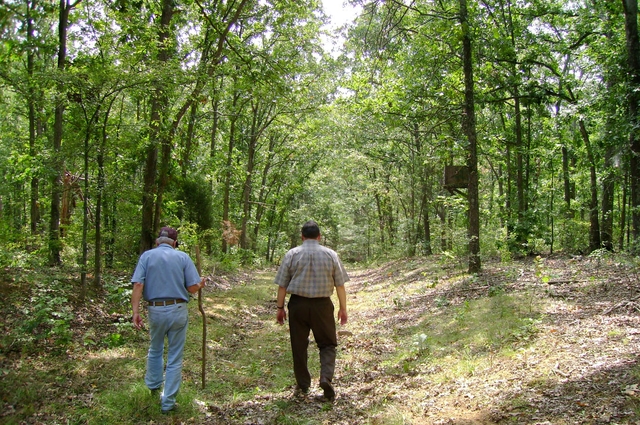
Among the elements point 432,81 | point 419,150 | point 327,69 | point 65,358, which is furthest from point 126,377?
point 327,69

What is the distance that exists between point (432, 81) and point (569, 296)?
749cm

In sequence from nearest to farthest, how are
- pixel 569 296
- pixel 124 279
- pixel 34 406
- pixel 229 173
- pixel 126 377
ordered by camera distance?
pixel 34 406 → pixel 126 377 → pixel 569 296 → pixel 124 279 → pixel 229 173

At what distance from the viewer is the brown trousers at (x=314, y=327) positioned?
5.54 m

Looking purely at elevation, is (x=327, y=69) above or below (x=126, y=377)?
above

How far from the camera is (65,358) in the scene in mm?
6297

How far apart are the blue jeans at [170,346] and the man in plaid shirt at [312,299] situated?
1274 millimetres

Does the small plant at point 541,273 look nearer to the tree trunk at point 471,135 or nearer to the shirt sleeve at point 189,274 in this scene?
the tree trunk at point 471,135

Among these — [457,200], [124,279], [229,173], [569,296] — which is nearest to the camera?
[569,296]

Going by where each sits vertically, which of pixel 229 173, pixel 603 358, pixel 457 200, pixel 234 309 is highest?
pixel 229 173

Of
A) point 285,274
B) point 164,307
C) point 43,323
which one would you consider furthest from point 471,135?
point 43,323

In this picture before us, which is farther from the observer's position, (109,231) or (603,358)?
(109,231)

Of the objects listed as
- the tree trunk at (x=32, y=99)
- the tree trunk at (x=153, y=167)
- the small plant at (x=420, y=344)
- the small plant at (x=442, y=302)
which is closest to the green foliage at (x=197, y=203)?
the tree trunk at (x=32, y=99)

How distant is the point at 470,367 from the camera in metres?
5.98

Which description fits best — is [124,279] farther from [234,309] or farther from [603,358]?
[603,358]
